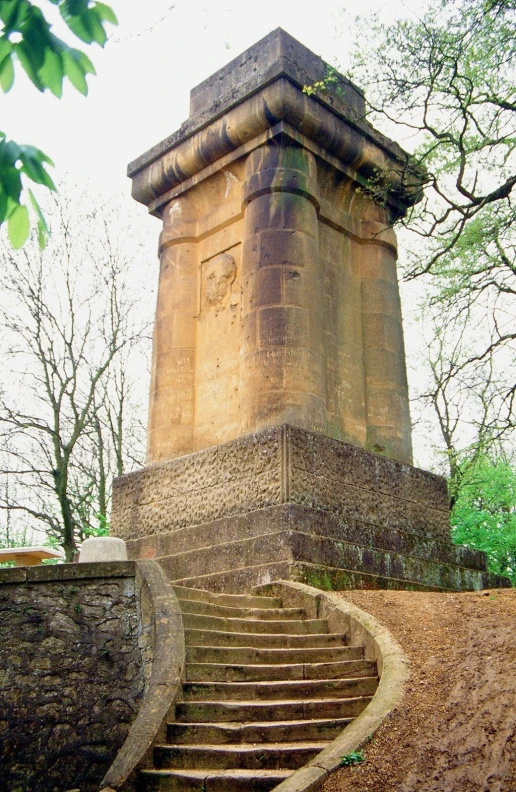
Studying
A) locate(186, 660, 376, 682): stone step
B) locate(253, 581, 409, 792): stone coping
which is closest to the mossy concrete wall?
locate(186, 660, 376, 682): stone step

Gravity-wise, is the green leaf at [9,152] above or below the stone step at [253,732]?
above

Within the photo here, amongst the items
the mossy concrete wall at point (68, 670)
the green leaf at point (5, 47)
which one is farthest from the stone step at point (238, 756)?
the green leaf at point (5, 47)

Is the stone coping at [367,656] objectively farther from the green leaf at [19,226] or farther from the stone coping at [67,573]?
the green leaf at [19,226]

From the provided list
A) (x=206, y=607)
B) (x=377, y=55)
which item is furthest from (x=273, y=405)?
(x=377, y=55)

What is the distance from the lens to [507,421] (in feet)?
33.2

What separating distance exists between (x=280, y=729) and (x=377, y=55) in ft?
26.1

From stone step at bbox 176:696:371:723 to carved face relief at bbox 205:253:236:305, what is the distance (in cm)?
622

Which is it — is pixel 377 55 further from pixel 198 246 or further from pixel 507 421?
pixel 507 421

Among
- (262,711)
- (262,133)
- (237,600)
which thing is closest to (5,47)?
(262,711)

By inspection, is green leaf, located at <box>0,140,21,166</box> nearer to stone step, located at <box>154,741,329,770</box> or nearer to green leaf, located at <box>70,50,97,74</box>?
green leaf, located at <box>70,50,97,74</box>

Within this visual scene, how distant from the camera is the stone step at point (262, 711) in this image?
5.66m

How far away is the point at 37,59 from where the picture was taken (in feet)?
8.06

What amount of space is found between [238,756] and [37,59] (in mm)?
4181

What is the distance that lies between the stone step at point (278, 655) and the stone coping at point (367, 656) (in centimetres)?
16
